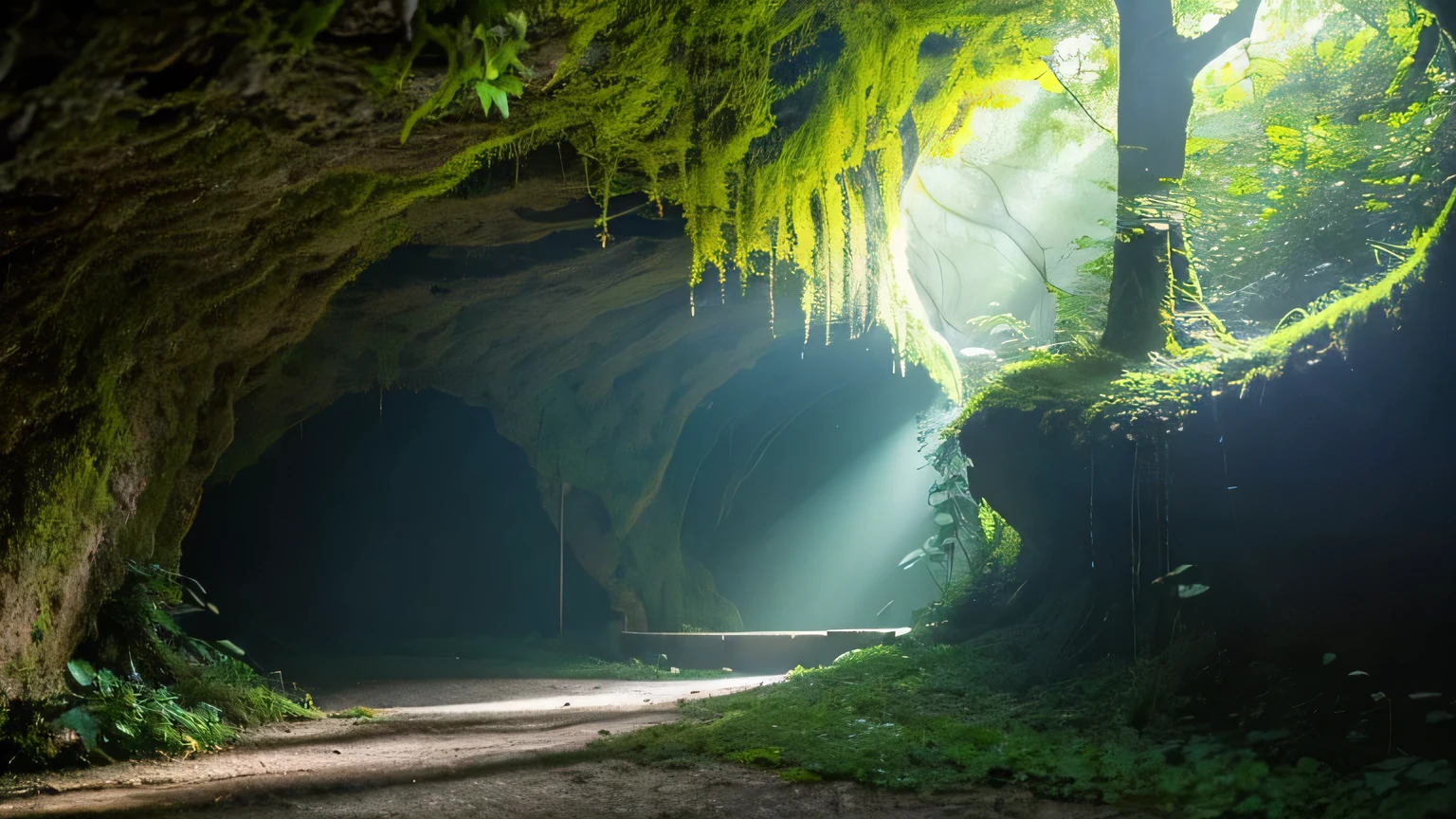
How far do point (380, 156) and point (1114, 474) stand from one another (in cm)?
527

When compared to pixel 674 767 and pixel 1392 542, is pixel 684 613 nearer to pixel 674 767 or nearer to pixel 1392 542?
pixel 674 767

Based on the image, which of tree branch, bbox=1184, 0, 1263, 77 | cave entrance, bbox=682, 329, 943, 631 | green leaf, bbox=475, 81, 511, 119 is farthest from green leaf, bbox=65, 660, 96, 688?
cave entrance, bbox=682, 329, 943, 631

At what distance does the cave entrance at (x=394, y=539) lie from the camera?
48.1 feet

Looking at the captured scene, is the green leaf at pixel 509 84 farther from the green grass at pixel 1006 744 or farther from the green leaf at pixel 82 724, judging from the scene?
the green leaf at pixel 82 724

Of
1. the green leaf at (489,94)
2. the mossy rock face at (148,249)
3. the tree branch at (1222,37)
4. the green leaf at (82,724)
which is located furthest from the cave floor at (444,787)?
the tree branch at (1222,37)

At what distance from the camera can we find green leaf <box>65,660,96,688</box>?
5.14 m

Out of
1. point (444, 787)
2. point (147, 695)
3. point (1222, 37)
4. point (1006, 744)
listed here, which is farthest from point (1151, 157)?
point (147, 695)

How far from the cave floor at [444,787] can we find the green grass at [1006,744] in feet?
0.79

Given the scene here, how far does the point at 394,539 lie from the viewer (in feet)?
53.3

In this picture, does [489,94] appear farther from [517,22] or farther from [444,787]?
[444,787]

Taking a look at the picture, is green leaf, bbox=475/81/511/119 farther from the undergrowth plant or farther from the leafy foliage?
the undergrowth plant

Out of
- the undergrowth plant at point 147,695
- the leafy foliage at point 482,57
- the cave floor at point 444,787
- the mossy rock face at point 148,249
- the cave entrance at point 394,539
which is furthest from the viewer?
the cave entrance at point 394,539

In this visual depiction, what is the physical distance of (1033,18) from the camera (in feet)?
22.8

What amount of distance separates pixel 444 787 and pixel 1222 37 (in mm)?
8260
